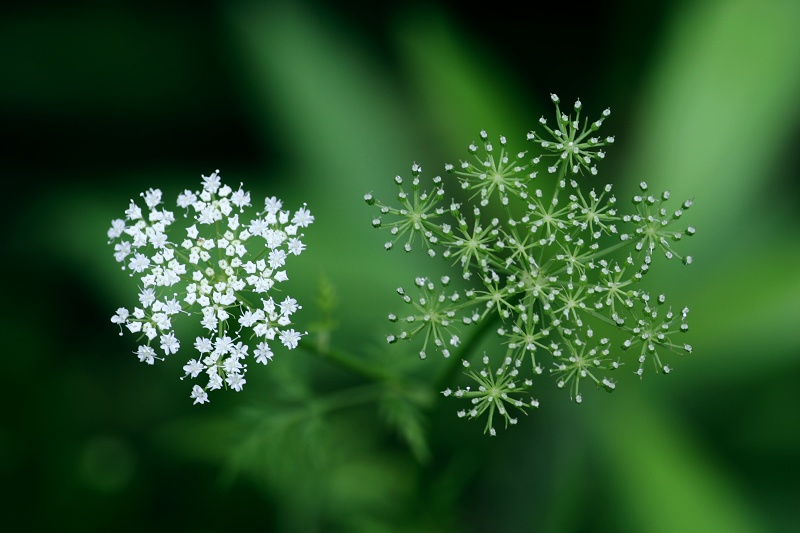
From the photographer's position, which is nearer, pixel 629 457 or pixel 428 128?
pixel 629 457

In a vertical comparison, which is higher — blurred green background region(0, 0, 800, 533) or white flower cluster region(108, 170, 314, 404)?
blurred green background region(0, 0, 800, 533)

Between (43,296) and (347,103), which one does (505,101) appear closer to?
(347,103)

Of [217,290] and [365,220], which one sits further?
[365,220]

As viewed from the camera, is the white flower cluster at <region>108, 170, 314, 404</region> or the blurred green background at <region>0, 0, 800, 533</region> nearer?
the white flower cluster at <region>108, 170, 314, 404</region>

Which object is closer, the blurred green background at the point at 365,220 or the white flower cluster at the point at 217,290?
the white flower cluster at the point at 217,290

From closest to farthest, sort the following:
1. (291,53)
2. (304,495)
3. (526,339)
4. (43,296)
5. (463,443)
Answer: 1. (526,339)
2. (304,495)
3. (463,443)
4. (43,296)
5. (291,53)

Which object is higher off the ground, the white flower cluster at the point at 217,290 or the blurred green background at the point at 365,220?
the blurred green background at the point at 365,220

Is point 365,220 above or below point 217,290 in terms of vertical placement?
above

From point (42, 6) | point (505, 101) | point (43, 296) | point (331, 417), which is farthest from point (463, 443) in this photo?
point (42, 6)
